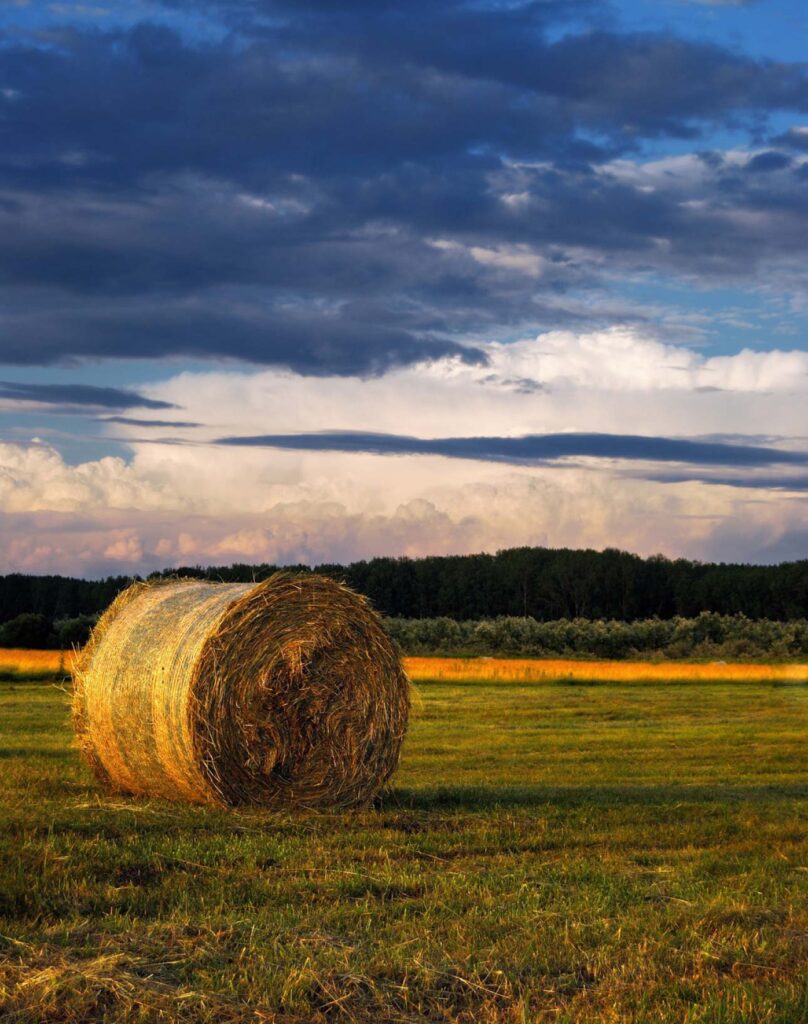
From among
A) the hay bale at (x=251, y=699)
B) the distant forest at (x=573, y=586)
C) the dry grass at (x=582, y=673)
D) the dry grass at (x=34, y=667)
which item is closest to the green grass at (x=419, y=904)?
the hay bale at (x=251, y=699)

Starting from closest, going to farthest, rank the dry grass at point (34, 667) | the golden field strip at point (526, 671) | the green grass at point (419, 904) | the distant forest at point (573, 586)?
1. the green grass at point (419, 904)
2. the dry grass at point (34, 667)
3. the golden field strip at point (526, 671)
4. the distant forest at point (573, 586)

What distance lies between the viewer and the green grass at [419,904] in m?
6.41

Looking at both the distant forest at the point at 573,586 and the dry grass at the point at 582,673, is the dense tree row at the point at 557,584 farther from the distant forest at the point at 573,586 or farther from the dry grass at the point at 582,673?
the dry grass at the point at 582,673

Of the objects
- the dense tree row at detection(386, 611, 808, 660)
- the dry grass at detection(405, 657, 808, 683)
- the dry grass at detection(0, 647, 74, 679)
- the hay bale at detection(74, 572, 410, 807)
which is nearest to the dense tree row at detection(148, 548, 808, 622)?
the dense tree row at detection(386, 611, 808, 660)

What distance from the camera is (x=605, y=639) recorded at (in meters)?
65.5

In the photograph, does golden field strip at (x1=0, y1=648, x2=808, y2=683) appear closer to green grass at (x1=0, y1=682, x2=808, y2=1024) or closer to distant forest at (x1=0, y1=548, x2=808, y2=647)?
green grass at (x1=0, y1=682, x2=808, y2=1024)

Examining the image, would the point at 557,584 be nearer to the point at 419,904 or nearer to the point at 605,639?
the point at 605,639

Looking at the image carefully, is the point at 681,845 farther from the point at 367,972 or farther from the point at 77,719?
the point at 77,719

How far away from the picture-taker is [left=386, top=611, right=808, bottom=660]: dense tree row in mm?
63844

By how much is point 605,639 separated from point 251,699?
53.6 m

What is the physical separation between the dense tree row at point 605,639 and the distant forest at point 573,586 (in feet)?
97.2

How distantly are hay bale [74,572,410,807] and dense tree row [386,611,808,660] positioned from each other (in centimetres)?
4775

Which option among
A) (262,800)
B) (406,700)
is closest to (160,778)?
(262,800)

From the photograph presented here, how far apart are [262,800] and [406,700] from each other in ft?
6.72
